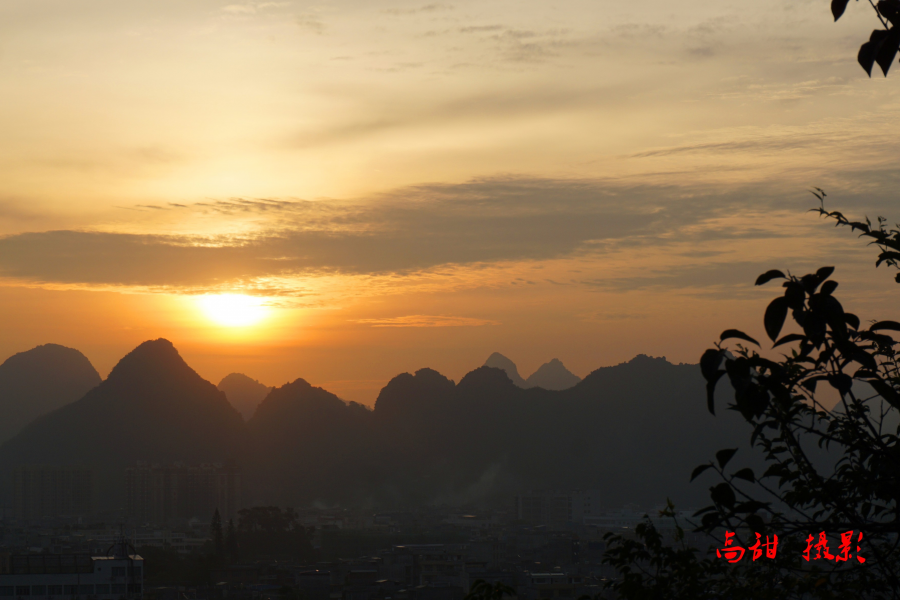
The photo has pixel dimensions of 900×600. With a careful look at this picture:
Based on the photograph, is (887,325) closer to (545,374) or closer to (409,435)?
(409,435)

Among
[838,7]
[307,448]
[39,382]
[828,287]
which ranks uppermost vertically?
[39,382]

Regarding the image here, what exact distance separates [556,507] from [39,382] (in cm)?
9385

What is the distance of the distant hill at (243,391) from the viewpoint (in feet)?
509

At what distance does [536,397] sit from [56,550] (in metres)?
79.7

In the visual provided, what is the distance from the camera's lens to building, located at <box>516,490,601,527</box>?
77.8 meters

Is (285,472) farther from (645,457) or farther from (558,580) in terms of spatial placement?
(558,580)

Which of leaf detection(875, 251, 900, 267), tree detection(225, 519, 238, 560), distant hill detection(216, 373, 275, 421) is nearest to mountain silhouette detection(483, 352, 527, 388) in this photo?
distant hill detection(216, 373, 275, 421)

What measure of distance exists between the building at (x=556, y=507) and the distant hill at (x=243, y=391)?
279 ft

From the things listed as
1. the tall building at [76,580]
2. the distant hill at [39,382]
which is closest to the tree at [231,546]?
the tall building at [76,580]

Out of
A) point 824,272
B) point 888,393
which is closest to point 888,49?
point 824,272

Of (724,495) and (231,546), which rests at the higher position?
(724,495)

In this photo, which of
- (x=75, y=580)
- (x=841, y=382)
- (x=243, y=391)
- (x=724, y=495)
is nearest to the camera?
(x=841, y=382)

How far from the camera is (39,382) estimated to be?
138125 millimetres

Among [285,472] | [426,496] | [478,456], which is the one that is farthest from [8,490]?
[478,456]
